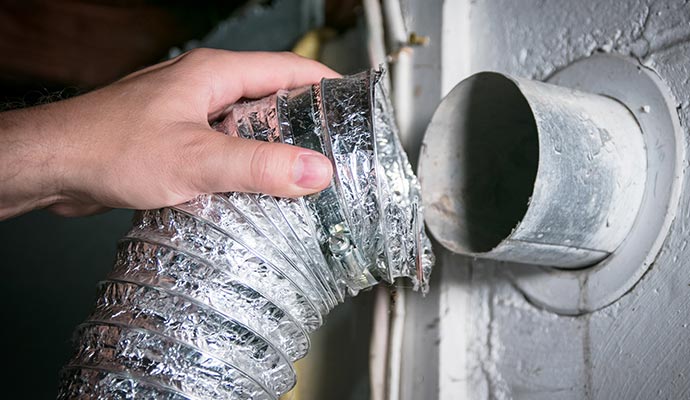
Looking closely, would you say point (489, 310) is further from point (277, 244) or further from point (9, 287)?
point (9, 287)

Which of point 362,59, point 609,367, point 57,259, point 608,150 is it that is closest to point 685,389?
point 609,367

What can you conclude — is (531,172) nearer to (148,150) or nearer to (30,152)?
(148,150)

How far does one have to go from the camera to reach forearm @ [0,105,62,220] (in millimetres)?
621

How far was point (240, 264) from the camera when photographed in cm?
57

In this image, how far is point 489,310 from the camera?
814 mm

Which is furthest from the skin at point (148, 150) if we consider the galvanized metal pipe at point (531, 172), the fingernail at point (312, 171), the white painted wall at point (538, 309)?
the white painted wall at point (538, 309)

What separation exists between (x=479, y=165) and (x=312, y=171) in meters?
0.30

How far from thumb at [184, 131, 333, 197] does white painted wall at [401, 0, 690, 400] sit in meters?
0.37

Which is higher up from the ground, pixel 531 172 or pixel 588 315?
pixel 531 172

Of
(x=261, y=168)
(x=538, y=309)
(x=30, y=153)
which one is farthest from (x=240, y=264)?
(x=538, y=309)

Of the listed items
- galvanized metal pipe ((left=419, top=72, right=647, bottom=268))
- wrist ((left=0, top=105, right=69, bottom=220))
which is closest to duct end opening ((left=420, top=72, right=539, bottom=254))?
galvanized metal pipe ((left=419, top=72, right=647, bottom=268))

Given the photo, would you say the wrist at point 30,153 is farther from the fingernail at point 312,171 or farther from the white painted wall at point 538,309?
the white painted wall at point 538,309

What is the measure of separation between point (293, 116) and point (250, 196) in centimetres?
A: 9

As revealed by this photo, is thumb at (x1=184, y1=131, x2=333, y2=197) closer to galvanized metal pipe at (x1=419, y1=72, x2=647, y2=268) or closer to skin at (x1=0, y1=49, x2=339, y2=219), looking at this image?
skin at (x1=0, y1=49, x2=339, y2=219)
